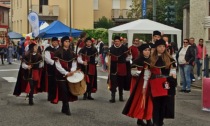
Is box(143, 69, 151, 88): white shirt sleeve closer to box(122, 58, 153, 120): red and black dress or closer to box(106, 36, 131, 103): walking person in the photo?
box(122, 58, 153, 120): red and black dress

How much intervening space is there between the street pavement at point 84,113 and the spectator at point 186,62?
38.2 inches

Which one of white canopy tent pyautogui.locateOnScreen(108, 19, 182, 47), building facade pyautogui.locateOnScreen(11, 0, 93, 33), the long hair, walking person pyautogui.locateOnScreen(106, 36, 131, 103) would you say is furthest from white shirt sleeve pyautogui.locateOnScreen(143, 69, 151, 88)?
building facade pyautogui.locateOnScreen(11, 0, 93, 33)

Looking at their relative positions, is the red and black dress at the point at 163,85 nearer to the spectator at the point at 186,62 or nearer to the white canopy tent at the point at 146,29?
the spectator at the point at 186,62

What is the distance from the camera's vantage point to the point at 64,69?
12133 millimetres

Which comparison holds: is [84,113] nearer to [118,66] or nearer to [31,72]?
[31,72]

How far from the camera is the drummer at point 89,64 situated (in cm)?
1527

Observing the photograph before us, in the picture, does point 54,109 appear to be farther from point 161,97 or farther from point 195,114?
point 161,97

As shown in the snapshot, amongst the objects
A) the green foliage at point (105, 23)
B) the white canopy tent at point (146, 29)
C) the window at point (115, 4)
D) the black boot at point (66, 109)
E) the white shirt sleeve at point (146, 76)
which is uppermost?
the window at point (115, 4)

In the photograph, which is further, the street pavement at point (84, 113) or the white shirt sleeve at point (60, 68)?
the white shirt sleeve at point (60, 68)

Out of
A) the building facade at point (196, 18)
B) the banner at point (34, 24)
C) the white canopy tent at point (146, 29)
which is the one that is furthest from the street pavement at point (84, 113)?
the banner at point (34, 24)

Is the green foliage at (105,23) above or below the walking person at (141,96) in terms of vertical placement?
above

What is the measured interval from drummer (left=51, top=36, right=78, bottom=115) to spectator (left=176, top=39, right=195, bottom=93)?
6.02m

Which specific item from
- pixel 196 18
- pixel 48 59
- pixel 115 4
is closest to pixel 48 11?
pixel 115 4

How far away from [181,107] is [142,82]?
4.01 m
